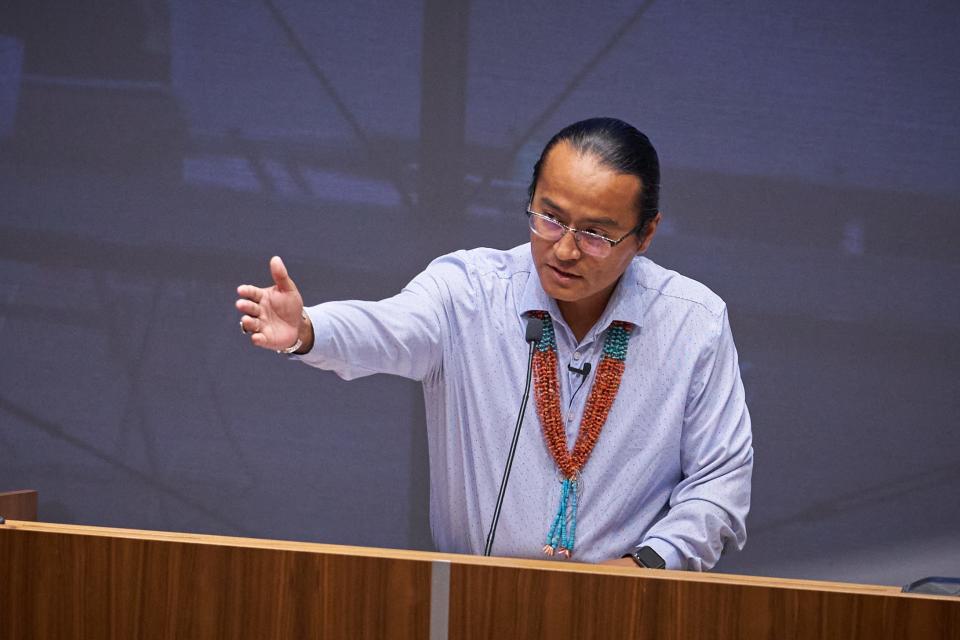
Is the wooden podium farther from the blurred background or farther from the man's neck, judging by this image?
the blurred background

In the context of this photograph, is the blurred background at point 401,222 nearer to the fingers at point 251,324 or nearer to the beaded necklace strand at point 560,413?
the beaded necklace strand at point 560,413

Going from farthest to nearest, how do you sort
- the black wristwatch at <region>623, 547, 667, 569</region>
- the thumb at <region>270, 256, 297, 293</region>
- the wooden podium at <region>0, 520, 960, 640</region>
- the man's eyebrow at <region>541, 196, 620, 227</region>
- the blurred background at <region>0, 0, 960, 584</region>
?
the blurred background at <region>0, 0, 960, 584</region>
the man's eyebrow at <region>541, 196, 620, 227</region>
the black wristwatch at <region>623, 547, 667, 569</region>
the thumb at <region>270, 256, 297, 293</region>
the wooden podium at <region>0, 520, 960, 640</region>

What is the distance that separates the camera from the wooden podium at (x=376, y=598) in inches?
44.6

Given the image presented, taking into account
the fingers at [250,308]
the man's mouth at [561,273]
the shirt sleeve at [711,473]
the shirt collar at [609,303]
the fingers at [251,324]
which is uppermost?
the man's mouth at [561,273]

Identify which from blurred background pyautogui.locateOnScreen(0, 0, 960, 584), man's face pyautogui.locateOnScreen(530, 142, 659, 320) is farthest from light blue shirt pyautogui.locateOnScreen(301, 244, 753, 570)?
blurred background pyautogui.locateOnScreen(0, 0, 960, 584)

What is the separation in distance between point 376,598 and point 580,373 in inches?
29.0

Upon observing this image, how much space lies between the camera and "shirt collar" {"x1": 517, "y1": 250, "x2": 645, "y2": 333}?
6.15 ft

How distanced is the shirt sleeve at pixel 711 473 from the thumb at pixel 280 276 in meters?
0.72

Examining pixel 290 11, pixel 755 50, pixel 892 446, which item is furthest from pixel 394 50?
pixel 892 446

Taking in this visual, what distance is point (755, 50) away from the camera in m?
3.00

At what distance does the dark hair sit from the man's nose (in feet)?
0.40

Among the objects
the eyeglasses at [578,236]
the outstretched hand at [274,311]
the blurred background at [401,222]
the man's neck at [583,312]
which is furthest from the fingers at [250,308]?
the blurred background at [401,222]

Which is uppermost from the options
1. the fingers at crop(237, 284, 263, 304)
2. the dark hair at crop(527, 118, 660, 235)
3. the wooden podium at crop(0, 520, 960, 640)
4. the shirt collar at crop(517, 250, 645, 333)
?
the dark hair at crop(527, 118, 660, 235)

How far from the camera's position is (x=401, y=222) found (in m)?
3.06
